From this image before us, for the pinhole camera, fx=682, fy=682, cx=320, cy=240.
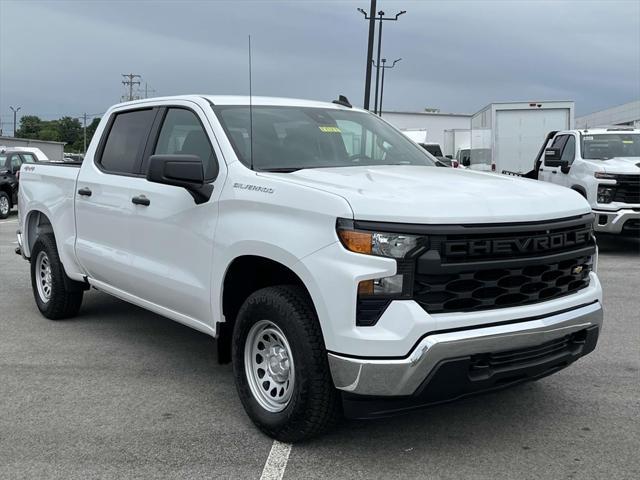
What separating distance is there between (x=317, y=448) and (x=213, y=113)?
224cm

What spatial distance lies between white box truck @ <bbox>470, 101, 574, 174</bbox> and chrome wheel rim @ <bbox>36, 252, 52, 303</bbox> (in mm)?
15373

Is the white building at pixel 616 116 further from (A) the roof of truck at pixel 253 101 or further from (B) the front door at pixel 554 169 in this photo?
(A) the roof of truck at pixel 253 101

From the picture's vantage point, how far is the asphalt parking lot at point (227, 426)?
350 centimetres

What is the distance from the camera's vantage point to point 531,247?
3.47 metres

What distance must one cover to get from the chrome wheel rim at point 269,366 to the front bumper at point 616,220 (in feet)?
27.3

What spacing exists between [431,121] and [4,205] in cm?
3696

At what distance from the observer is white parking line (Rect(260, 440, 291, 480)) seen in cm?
340

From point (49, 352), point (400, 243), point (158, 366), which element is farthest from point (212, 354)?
point (400, 243)

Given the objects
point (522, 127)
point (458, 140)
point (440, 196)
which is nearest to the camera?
point (440, 196)

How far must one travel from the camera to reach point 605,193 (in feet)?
35.6

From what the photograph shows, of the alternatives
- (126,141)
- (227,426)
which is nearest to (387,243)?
(227,426)

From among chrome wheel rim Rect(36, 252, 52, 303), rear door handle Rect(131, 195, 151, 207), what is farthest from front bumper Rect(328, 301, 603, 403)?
chrome wheel rim Rect(36, 252, 52, 303)

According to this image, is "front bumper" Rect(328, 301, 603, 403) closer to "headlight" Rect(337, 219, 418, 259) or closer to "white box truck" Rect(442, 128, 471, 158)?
"headlight" Rect(337, 219, 418, 259)

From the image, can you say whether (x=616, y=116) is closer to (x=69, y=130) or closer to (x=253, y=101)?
(x=253, y=101)
